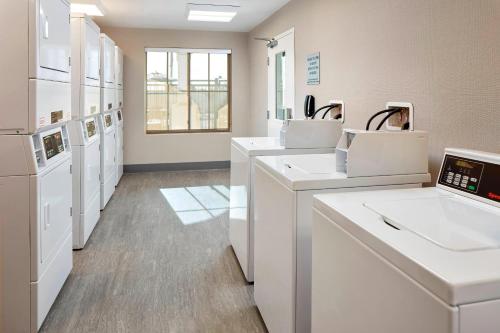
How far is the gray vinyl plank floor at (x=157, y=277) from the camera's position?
2.33 metres

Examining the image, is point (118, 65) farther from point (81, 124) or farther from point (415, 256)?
point (415, 256)

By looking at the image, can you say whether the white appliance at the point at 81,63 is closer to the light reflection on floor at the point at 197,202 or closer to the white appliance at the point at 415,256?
the light reflection on floor at the point at 197,202

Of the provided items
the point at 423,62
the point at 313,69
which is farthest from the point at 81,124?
the point at 423,62

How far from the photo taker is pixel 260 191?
2.22 m

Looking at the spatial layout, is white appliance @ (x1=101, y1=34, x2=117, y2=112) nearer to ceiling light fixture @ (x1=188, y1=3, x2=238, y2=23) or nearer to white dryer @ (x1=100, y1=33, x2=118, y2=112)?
white dryer @ (x1=100, y1=33, x2=118, y2=112)

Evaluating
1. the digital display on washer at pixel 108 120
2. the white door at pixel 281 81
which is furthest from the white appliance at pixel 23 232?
the white door at pixel 281 81

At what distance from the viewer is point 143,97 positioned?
6766mm

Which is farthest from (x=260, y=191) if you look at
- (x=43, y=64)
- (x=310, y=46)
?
(x=310, y=46)

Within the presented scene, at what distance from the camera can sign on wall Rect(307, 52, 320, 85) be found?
3.64 meters

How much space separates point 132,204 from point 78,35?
7.15ft

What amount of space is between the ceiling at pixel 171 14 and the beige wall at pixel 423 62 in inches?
59.7

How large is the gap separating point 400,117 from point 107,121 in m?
3.72

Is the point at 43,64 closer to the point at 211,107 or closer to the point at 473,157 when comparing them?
the point at 473,157

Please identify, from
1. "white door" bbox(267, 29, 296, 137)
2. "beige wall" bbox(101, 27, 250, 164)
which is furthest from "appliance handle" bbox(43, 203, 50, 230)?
"beige wall" bbox(101, 27, 250, 164)
